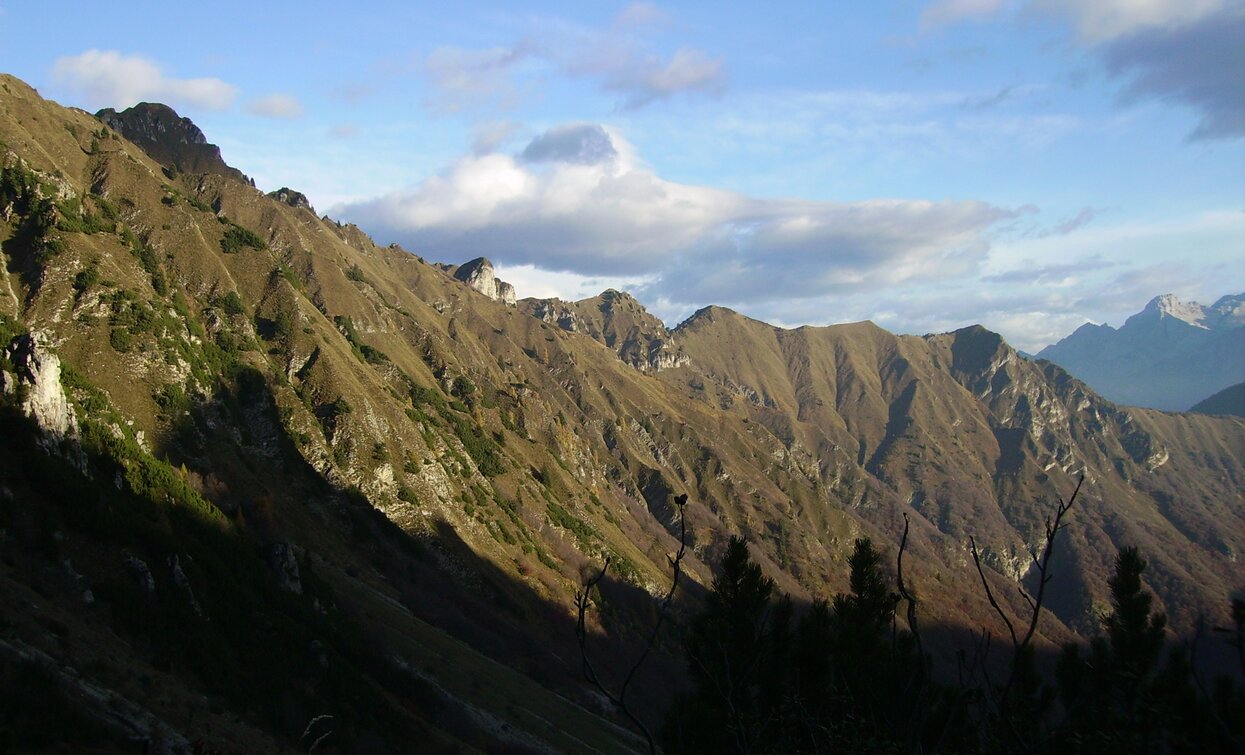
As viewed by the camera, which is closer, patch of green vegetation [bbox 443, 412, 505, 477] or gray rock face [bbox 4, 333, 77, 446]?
gray rock face [bbox 4, 333, 77, 446]

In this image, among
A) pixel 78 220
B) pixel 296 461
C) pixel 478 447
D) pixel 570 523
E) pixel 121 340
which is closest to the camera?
pixel 121 340

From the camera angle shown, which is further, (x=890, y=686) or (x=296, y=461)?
(x=296, y=461)

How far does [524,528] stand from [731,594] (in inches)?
4282

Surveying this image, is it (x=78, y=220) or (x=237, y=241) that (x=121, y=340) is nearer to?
(x=78, y=220)

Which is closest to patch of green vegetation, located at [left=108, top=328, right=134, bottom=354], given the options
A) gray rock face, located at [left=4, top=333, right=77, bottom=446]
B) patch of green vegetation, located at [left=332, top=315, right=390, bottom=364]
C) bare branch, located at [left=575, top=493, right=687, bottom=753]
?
gray rock face, located at [left=4, top=333, right=77, bottom=446]

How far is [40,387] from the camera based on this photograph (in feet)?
148

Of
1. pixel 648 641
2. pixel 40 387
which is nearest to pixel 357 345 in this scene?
pixel 40 387

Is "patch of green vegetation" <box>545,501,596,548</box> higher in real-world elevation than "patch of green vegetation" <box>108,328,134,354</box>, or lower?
lower

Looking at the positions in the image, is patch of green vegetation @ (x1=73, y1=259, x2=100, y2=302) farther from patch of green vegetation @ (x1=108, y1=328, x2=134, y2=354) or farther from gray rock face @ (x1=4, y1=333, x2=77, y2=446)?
gray rock face @ (x1=4, y1=333, x2=77, y2=446)

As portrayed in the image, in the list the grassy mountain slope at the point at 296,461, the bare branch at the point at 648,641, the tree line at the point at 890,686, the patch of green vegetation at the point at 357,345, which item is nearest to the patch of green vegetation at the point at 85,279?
the grassy mountain slope at the point at 296,461

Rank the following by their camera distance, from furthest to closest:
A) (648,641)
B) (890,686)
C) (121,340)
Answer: (121,340) < (890,686) < (648,641)

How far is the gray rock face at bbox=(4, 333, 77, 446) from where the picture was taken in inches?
1701

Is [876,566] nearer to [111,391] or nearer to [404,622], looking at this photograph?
[404,622]

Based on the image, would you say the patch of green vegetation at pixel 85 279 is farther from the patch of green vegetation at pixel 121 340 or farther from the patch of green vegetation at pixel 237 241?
the patch of green vegetation at pixel 237 241
